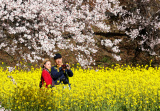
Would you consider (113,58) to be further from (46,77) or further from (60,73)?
(46,77)

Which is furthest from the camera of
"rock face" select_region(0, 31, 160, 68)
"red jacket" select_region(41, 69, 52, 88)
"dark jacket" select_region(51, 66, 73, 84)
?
"rock face" select_region(0, 31, 160, 68)

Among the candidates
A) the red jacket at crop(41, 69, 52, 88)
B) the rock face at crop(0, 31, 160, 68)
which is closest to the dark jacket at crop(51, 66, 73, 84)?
the red jacket at crop(41, 69, 52, 88)

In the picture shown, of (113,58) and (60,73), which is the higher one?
(113,58)

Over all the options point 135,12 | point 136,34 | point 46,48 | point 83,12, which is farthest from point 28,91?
point 135,12

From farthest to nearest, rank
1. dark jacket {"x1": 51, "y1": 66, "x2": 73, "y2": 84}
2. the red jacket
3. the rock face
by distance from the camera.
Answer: the rock face
dark jacket {"x1": 51, "y1": 66, "x2": 73, "y2": 84}
the red jacket

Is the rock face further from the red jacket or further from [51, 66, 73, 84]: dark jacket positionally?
the red jacket

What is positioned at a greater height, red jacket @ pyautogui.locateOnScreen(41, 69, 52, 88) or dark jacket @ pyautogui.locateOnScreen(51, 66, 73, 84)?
dark jacket @ pyautogui.locateOnScreen(51, 66, 73, 84)

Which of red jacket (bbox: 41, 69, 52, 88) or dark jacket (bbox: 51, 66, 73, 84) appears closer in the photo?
red jacket (bbox: 41, 69, 52, 88)

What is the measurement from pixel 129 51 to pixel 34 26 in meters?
8.45

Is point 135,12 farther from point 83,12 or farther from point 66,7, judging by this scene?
point 66,7

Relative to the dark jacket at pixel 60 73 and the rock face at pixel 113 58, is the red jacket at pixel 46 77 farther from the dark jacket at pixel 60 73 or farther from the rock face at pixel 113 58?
the rock face at pixel 113 58

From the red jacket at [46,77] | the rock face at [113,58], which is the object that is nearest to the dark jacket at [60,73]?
the red jacket at [46,77]

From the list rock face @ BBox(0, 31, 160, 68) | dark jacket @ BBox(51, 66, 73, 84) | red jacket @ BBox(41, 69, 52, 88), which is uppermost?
rock face @ BBox(0, 31, 160, 68)

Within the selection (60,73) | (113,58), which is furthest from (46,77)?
(113,58)
